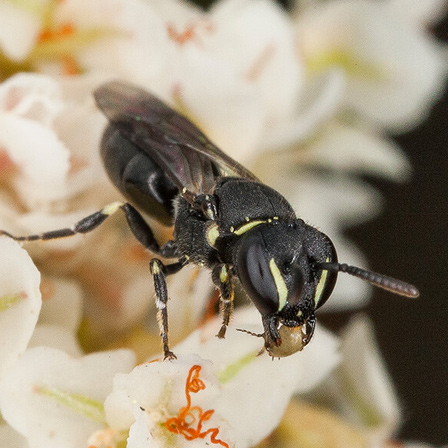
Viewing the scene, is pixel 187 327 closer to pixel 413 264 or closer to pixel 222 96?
pixel 222 96

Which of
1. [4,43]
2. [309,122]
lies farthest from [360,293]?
[4,43]

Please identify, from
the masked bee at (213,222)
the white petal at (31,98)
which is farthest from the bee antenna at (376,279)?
the white petal at (31,98)

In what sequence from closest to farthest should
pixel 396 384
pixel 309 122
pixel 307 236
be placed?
1. pixel 307 236
2. pixel 309 122
3. pixel 396 384

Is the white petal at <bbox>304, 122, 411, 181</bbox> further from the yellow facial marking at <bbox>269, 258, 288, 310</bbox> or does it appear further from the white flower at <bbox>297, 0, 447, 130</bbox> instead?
the yellow facial marking at <bbox>269, 258, 288, 310</bbox>

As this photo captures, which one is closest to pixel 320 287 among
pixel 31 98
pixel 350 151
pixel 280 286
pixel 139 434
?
pixel 280 286

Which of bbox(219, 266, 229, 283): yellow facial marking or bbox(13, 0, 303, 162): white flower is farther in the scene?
bbox(13, 0, 303, 162): white flower

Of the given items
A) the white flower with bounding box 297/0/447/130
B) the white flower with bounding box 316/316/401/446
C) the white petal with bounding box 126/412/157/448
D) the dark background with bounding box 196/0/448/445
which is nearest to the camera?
the white petal with bounding box 126/412/157/448

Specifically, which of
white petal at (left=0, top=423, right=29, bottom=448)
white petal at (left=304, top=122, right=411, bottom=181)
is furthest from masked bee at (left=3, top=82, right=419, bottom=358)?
white petal at (left=304, top=122, right=411, bottom=181)
